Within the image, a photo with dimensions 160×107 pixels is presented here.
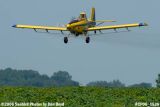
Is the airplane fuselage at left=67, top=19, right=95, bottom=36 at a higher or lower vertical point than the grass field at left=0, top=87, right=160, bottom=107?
higher

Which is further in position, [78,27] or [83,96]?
[78,27]

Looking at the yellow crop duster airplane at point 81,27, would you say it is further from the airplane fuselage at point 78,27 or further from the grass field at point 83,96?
the grass field at point 83,96

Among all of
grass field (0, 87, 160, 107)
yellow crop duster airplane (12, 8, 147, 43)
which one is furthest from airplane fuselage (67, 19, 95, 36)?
grass field (0, 87, 160, 107)

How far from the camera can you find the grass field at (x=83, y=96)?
6408 cm

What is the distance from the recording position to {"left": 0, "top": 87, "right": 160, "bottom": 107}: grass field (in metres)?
64.1

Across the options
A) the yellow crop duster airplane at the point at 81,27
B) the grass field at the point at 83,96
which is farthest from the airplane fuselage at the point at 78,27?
the grass field at the point at 83,96

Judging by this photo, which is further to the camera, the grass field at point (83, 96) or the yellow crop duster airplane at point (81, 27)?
the yellow crop duster airplane at point (81, 27)

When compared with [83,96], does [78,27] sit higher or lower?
higher

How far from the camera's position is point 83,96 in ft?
224

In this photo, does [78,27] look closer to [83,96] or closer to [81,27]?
[81,27]

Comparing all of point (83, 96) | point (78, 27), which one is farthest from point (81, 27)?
point (83, 96)

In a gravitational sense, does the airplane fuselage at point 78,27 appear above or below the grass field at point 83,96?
above

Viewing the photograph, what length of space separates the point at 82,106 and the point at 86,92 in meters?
9.37

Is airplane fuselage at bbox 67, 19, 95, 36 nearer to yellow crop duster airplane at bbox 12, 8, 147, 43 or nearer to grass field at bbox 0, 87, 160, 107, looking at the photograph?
yellow crop duster airplane at bbox 12, 8, 147, 43
